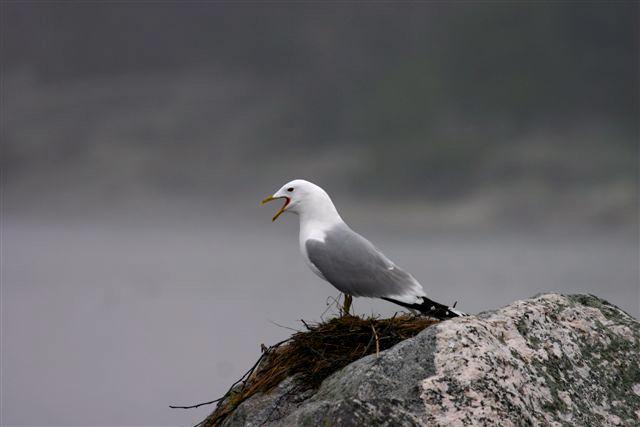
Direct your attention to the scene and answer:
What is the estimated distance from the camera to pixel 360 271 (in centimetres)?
963

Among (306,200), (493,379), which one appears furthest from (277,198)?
(493,379)

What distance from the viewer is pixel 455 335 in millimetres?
5832

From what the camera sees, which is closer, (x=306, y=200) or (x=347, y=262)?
(x=347, y=262)

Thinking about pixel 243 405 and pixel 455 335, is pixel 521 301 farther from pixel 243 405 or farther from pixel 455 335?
pixel 243 405

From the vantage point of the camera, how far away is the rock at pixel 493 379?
532 cm

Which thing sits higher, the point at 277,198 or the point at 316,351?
the point at 277,198

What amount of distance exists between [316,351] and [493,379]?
1932 mm

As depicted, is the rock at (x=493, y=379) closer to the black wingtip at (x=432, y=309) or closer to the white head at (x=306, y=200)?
the black wingtip at (x=432, y=309)

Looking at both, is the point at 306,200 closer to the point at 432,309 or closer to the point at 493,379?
the point at 432,309

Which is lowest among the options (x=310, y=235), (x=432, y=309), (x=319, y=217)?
(x=432, y=309)

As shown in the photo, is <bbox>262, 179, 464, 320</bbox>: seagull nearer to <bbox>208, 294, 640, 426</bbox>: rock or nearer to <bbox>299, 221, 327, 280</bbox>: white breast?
<bbox>299, 221, 327, 280</bbox>: white breast

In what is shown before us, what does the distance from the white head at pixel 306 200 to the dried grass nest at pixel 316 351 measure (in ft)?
8.63

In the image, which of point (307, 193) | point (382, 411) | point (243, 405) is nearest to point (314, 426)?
point (382, 411)

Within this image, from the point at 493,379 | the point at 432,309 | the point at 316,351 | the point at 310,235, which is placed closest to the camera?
the point at 493,379
